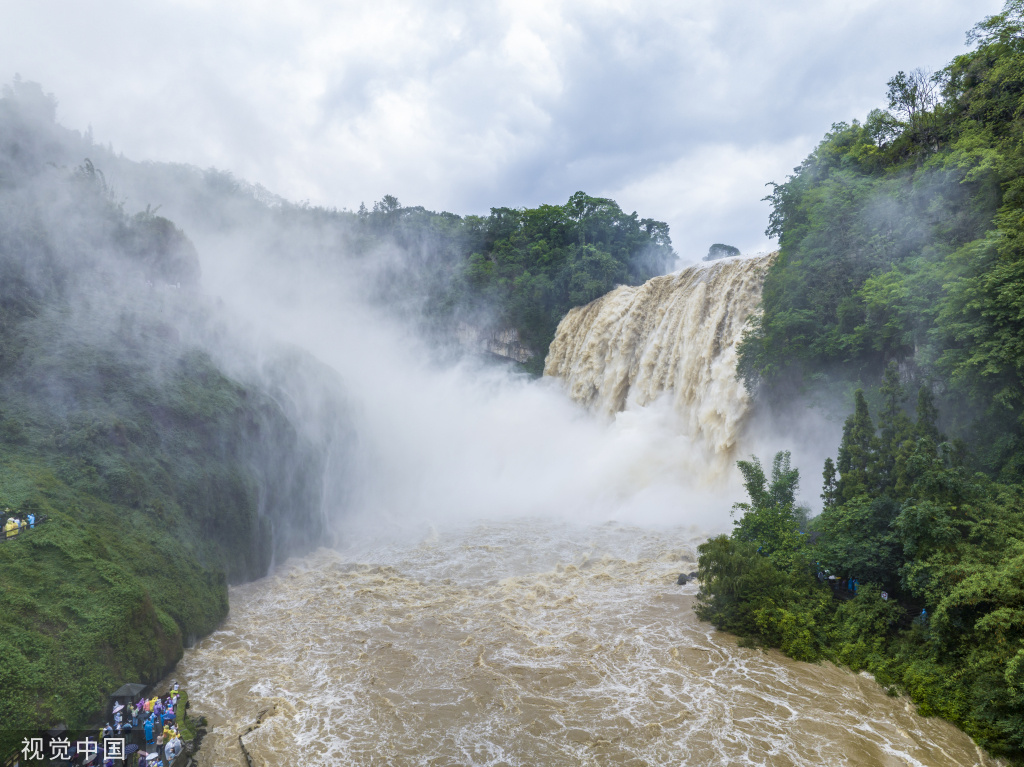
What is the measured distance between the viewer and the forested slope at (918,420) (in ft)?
35.6

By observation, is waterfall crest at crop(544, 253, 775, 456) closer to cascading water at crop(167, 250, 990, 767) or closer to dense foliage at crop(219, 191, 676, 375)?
cascading water at crop(167, 250, 990, 767)

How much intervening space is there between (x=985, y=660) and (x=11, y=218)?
92.3 feet

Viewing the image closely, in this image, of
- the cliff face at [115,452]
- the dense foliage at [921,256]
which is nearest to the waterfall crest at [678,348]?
the dense foliage at [921,256]

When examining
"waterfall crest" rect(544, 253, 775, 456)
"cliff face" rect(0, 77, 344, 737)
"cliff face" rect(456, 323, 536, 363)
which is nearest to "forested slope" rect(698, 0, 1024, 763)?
"waterfall crest" rect(544, 253, 775, 456)

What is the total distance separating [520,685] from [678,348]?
1972cm

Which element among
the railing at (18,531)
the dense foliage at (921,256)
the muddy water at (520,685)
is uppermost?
the dense foliage at (921,256)

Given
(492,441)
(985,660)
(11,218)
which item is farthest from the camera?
(492,441)

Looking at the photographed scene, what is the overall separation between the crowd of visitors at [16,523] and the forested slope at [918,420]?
14926 millimetres

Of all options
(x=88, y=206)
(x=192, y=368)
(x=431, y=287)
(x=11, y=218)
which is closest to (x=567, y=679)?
(x=192, y=368)

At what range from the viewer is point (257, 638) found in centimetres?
1423

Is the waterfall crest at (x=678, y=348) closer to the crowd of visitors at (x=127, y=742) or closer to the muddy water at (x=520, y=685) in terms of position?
the muddy water at (x=520, y=685)

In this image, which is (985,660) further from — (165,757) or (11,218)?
(11,218)

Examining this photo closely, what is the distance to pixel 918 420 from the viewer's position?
46.0 feet

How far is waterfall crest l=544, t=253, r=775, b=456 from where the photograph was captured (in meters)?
24.7
